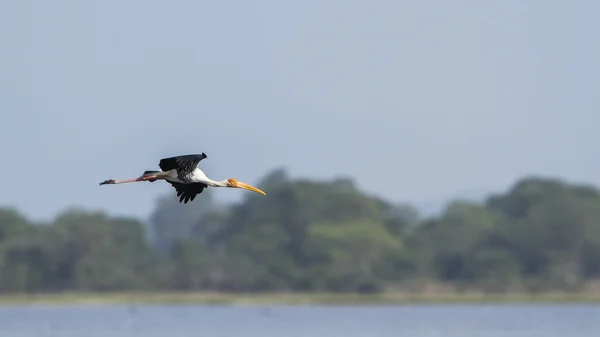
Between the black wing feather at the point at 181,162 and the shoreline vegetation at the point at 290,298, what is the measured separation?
6818 cm

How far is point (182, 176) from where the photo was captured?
26.2 metres

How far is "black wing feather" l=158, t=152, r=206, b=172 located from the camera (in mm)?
25805

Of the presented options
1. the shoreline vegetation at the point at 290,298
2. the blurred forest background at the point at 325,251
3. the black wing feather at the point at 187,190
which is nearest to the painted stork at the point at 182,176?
the black wing feather at the point at 187,190

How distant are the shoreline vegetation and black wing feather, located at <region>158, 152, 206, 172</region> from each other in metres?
68.2

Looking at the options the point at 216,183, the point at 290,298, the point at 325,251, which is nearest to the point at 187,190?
the point at 216,183

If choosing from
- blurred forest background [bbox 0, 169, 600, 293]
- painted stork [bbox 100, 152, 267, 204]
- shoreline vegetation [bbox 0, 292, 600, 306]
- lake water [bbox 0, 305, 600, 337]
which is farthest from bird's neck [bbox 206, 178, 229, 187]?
blurred forest background [bbox 0, 169, 600, 293]

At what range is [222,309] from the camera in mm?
91875

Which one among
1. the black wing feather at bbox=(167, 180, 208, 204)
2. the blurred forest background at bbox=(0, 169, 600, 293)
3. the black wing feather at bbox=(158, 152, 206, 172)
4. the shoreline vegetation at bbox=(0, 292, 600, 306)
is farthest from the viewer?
the blurred forest background at bbox=(0, 169, 600, 293)

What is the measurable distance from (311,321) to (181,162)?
4717 cm

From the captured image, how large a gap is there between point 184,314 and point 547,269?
27.9m

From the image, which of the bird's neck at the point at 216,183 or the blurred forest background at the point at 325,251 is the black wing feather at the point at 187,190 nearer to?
the bird's neck at the point at 216,183

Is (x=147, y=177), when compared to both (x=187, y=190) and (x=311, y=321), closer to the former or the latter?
(x=187, y=190)

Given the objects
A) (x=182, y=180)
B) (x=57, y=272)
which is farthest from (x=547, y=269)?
(x=182, y=180)

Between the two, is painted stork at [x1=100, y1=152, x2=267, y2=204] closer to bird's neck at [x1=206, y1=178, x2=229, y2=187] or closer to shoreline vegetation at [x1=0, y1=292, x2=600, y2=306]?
bird's neck at [x1=206, y1=178, x2=229, y2=187]
